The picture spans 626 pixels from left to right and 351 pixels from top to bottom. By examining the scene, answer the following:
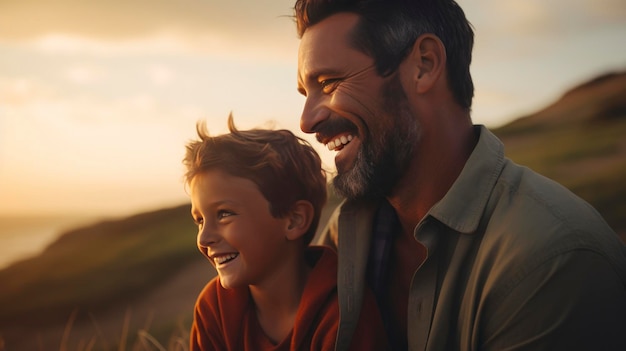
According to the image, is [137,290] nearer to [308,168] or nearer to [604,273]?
[308,168]

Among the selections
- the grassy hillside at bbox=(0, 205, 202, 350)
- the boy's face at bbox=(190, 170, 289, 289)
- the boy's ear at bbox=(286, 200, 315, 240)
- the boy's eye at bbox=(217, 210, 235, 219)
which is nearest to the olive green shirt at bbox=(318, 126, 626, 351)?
the boy's ear at bbox=(286, 200, 315, 240)

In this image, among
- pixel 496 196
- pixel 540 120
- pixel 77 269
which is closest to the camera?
pixel 496 196

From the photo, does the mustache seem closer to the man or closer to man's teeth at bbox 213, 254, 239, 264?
the man

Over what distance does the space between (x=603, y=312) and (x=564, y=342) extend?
11 cm

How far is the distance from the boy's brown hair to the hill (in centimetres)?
113

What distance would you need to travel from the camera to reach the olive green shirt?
147 cm

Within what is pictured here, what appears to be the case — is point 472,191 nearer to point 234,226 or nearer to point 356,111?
point 356,111

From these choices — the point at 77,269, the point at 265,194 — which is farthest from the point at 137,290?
the point at 265,194

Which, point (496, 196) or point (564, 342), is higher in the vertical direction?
point (496, 196)

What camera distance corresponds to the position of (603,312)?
1461 mm

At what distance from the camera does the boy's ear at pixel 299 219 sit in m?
1.87

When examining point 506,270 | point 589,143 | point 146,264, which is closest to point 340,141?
point 506,270

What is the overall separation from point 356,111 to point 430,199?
1.08 ft

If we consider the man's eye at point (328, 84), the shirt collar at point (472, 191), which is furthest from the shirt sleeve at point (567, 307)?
the man's eye at point (328, 84)
